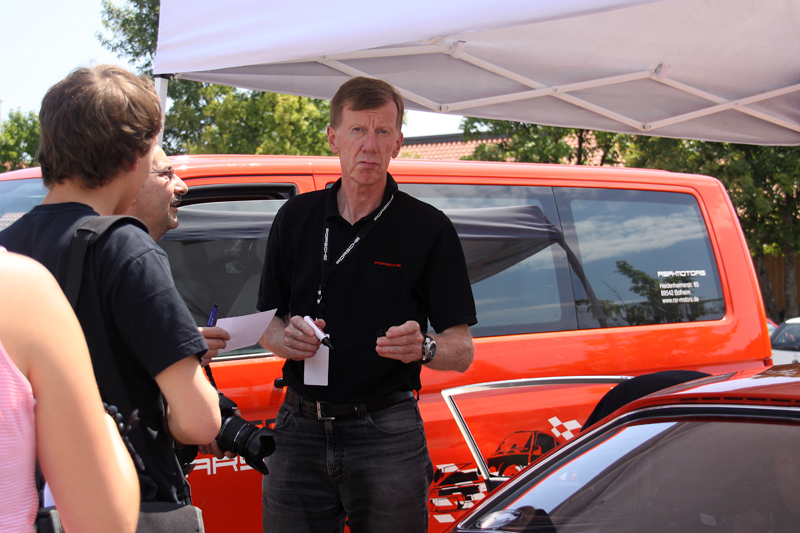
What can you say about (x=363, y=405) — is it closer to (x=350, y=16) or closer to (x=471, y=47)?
(x=350, y=16)

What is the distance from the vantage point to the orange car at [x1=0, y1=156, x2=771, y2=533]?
2611 mm

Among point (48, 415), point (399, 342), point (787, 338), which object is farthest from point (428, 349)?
point (787, 338)

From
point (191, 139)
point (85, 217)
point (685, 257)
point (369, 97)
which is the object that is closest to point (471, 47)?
point (369, 97)

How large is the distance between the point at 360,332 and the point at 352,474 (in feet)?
1.52

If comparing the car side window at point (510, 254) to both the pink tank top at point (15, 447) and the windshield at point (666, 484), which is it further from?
the pink tank top at point (15, 447)

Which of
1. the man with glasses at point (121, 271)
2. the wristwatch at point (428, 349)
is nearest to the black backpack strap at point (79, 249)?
the man with glasses at point (121, 271)

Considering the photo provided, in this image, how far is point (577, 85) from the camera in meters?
3.35

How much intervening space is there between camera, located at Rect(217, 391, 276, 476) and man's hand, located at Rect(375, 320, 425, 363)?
0.42 metres

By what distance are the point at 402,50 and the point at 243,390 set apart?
173 centimetres

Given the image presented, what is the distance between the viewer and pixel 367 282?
2113 mm

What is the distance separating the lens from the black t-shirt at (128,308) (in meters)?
1.16

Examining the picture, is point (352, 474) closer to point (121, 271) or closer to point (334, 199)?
point (334, 199)

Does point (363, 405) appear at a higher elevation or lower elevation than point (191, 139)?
lower

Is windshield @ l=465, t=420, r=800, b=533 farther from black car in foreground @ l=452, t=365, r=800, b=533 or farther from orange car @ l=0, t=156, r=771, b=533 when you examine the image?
orange car @ l=0, t=156, r=771, b=533
